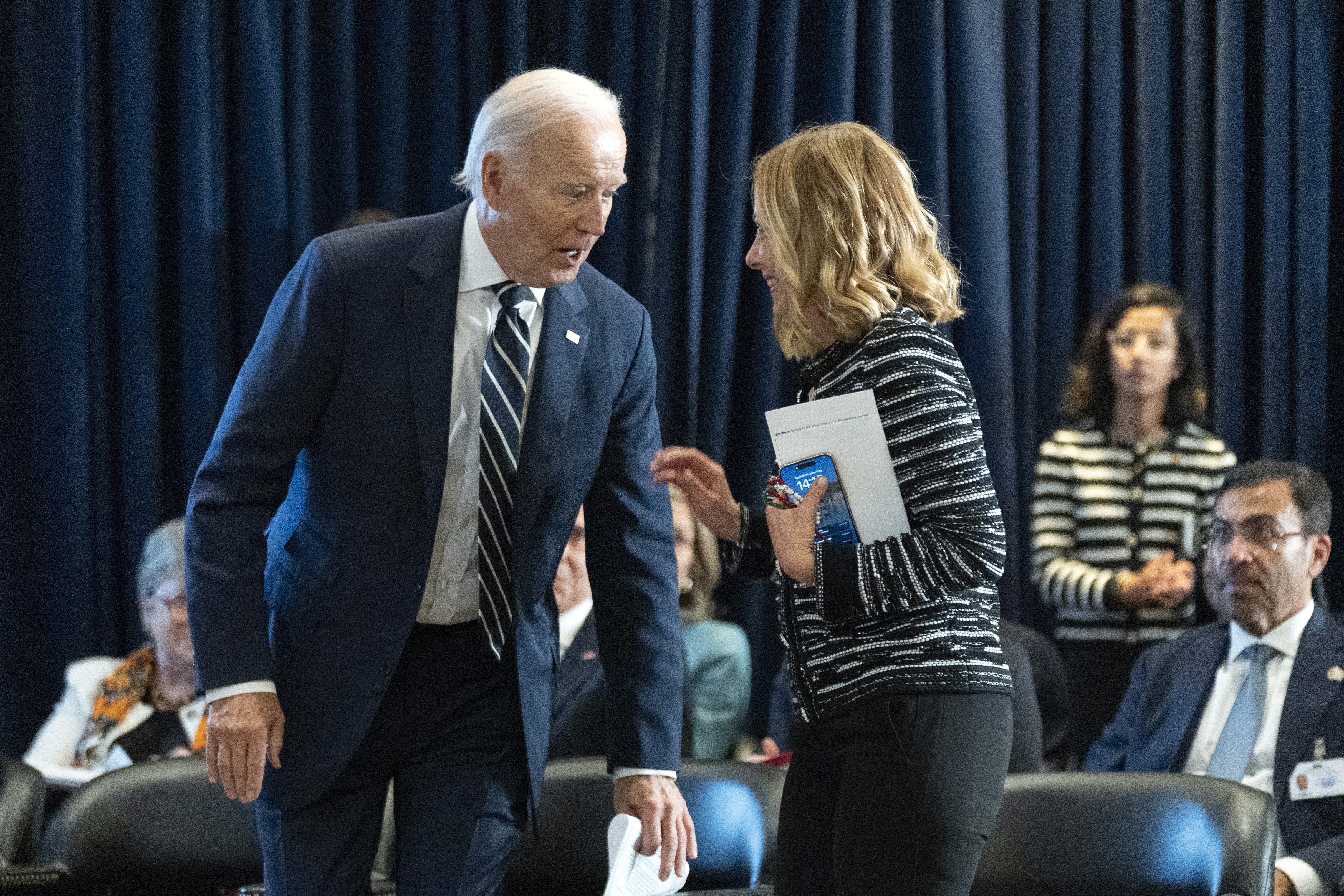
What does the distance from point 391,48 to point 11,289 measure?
126 centimetres

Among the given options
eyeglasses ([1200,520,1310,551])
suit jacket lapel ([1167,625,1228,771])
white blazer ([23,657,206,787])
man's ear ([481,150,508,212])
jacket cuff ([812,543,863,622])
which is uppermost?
man's ear ([481,150,508,212])

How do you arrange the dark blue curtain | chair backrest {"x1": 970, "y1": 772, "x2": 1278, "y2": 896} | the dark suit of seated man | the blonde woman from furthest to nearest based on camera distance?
1. the dark blue curtain
2. the dark suit of seated man
3. chair backrest {"x1": 970, "y1": 772, "x2": 1278, "y2": 896}
4. the blonde woman

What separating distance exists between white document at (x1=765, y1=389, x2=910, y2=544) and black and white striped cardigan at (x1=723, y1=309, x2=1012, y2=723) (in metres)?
Answer: 0.01

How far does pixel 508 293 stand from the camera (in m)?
1.92

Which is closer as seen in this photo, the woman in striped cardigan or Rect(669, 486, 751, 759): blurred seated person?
Rect(669, 486, 751, 759): blurred seated person

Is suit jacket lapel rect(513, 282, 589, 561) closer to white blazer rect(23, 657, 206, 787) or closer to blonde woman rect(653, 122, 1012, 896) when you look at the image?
blonde woman rect(653, 122, 1012, 896)

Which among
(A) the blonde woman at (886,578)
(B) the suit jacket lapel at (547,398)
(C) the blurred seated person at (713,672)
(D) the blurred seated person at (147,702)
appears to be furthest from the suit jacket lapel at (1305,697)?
(D) the blurred seated person at (147,702)

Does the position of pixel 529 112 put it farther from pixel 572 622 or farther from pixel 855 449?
pixel 572 622

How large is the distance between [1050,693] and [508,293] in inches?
92.5

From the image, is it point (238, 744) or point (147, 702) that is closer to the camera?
point (238, 744)

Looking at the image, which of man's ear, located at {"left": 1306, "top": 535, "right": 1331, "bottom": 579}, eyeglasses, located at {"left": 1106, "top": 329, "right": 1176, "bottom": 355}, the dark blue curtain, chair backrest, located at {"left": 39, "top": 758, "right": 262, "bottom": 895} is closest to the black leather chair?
chair backrest, located at {"left": 39, "top": 758, "right": 262, "bottom": 895}

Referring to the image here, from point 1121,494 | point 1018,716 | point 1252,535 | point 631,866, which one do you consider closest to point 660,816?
point 631,866

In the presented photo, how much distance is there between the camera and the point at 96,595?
13.1 ft

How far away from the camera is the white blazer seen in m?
3.52
